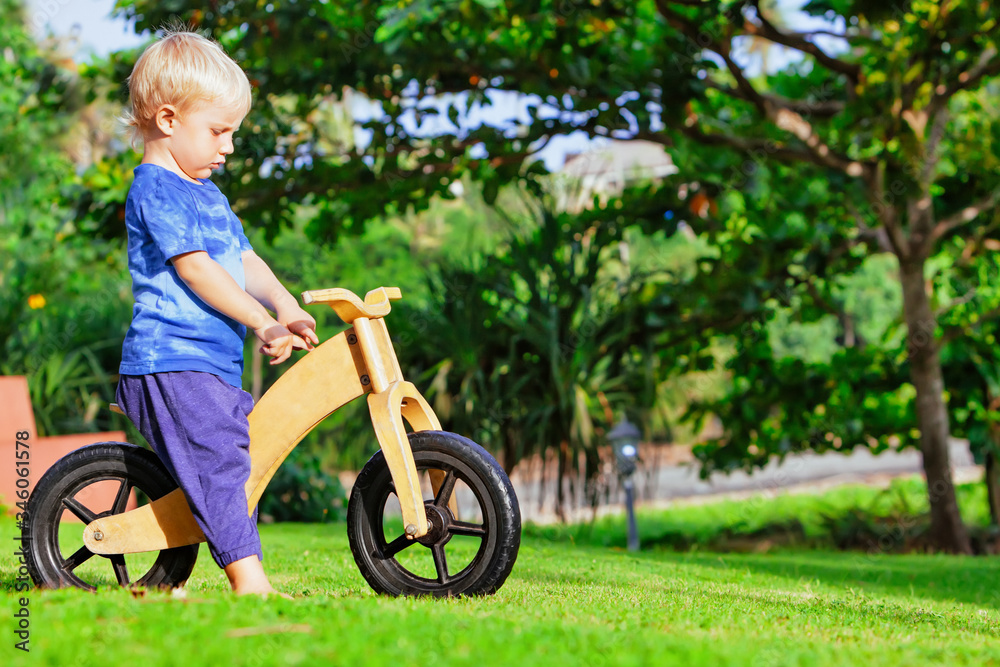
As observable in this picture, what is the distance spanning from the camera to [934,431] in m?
6.97

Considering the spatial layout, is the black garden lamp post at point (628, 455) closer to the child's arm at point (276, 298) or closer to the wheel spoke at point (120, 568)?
the child's arm at point (276, 298)

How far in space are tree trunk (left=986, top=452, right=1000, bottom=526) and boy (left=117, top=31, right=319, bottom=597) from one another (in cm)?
708

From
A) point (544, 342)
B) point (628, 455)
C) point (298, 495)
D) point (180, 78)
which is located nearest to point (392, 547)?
point (180, 78)

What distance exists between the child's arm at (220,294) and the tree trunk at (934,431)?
19.5 ft

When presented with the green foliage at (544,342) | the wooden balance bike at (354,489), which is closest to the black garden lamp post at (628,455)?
the green foliage at (544,342)

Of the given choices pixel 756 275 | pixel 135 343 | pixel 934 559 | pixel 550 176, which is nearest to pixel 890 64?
pixel 756 275

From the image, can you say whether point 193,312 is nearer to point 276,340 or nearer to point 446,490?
point 276,340

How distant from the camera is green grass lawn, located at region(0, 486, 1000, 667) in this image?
63.4 inches

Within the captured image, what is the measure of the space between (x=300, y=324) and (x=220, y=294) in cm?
24

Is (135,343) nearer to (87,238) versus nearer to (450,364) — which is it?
(450,364)

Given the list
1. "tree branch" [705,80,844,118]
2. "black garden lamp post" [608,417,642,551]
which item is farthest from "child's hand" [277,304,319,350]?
"tree branch" [705,80,844,118]

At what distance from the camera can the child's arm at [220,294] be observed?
239 cm

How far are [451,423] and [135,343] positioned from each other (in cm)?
503

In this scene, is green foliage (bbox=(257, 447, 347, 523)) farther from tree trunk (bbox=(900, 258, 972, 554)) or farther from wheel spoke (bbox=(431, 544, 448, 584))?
wheel spoke (bbox=(431, 544, 448, 584))
